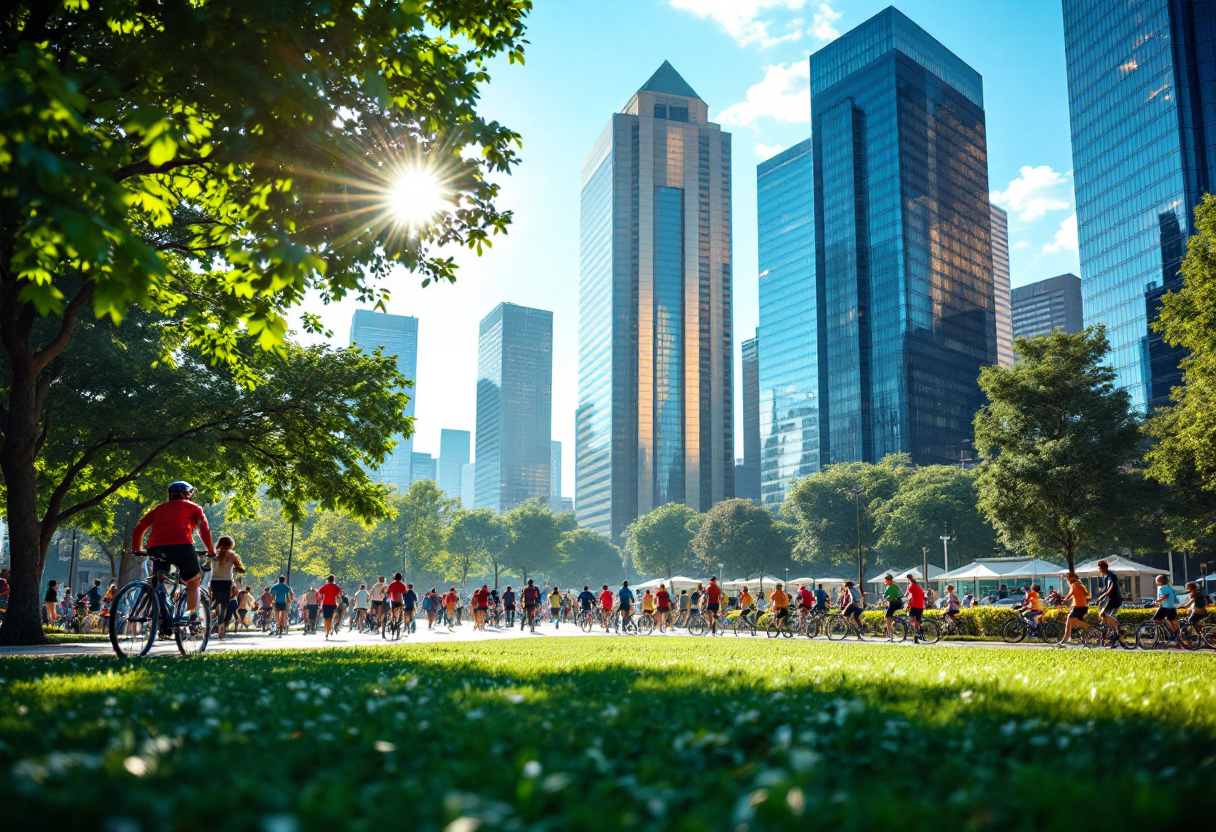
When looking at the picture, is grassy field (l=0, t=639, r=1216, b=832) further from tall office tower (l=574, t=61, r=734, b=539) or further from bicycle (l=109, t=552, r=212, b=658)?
tall office tower (l=574, t=61, r=734, b=539)

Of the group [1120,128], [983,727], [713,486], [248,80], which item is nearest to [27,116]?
[248,80]

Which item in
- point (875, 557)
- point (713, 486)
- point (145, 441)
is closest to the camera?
point (145, 441)

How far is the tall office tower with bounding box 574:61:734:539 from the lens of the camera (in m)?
176

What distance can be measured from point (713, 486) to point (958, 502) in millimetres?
107095

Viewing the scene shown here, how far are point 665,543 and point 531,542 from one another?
1922 centimetres

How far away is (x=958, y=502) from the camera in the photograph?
70.5m

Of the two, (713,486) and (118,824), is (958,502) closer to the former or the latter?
(118,824)

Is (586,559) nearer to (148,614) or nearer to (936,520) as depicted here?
(936,520)

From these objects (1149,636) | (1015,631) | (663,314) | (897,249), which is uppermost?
(663,314)

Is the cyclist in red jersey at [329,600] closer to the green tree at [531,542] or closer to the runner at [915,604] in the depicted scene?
the runner at [915,604]

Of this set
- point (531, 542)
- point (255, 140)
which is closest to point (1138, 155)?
point (531, 542)

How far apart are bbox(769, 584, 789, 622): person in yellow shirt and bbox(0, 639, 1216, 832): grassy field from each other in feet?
71.4

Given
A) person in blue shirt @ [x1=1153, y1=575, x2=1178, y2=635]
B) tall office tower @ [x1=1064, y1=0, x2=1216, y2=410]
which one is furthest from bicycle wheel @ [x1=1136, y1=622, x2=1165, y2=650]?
tall office tower @ [x1=1064, y1=0, x2=1216, y2=410]

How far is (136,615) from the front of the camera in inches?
376
